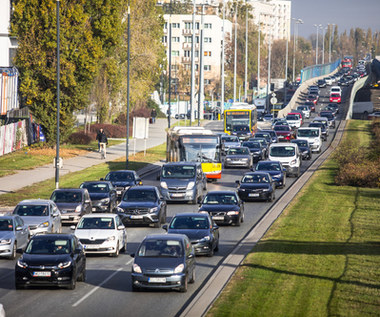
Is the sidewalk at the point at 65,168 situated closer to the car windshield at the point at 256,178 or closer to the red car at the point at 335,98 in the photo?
the car windshield at the point at 256,178

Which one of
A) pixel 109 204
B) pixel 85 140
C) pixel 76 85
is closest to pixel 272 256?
pixel 109 204

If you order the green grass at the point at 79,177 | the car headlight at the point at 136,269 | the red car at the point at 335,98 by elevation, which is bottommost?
the green grass at the point at 79,177

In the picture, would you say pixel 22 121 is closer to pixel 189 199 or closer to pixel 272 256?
pixel 189 199

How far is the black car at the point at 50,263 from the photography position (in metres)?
20.0

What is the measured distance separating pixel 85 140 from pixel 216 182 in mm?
26434

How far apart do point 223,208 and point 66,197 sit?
6.34 metres

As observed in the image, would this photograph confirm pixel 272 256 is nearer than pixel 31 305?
No

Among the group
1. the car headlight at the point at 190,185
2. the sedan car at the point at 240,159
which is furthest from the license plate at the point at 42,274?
the sedan car at the point at 240,159

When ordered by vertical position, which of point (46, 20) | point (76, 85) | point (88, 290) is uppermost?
point (46, 20)

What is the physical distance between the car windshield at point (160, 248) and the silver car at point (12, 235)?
5.87 m

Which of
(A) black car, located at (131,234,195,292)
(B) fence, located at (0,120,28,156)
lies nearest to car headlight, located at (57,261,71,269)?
(A) black car, located at (131,234,195,292)

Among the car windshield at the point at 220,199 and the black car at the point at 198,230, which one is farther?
the car windshield at the point at 220,199

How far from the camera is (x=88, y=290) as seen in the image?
2056cm

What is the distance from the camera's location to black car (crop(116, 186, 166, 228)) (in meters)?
31.2
